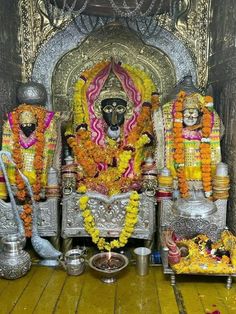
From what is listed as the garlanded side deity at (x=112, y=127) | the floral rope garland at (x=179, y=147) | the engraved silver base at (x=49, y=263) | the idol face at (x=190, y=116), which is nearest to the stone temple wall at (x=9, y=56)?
the garlanded side deity at (x=112, y=127)

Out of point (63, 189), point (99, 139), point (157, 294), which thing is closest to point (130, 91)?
point (99, 139)

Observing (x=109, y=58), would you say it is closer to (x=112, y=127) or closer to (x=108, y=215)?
(x=112, y=127)

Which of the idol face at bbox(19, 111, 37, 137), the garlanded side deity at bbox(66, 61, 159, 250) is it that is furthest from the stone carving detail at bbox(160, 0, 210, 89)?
the idol face at bbox(19, 111, 37, 137)

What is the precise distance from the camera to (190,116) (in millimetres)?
4469

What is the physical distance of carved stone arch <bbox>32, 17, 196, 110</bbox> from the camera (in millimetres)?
5492

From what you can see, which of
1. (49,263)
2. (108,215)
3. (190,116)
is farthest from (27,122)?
(190,116)

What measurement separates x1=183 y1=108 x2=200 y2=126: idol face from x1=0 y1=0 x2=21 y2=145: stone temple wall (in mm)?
2506

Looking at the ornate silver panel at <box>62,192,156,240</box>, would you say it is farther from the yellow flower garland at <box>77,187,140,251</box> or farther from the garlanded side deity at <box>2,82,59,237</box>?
the garlanded side deity at <box>2,82,59,237</box>

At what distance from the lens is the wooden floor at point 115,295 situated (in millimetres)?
3070

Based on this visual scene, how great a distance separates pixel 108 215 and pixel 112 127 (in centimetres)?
140

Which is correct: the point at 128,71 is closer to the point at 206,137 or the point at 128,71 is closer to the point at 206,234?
the point at 206,137

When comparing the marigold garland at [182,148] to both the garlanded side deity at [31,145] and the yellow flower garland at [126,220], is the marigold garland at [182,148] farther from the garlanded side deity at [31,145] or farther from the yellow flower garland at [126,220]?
the garlanded side deity at [31,145]

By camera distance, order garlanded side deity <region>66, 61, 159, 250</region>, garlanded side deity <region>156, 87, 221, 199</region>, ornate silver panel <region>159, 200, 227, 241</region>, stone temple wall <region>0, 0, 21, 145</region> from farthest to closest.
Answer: stone temple wall <region>0, 0, 21, 145</region>, garlanded side deity <region>66, 61, 159, 250</region>, garlanded side deity <region>156, 87, 221, 199</region>, ornate silver panel <region>159, 200, 227, 241</region>

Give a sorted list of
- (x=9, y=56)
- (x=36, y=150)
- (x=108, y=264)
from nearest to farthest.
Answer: (x=108, y=264), (x=36, y=150), (x=9, y=56)
